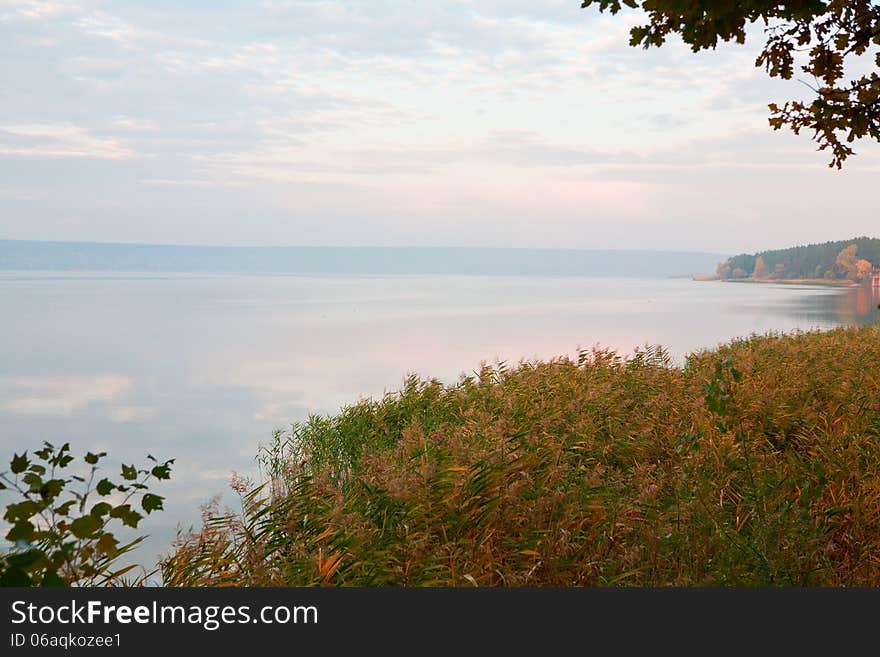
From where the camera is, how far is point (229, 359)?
34.8 metres

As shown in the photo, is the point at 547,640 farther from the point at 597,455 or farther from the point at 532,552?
the point at 597,455

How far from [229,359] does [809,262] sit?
131694 mm

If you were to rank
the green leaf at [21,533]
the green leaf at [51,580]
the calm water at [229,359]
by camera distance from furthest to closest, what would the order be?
the calm water at [229,359]
the green leaf at [51,580]
the green leaf at [21,533]

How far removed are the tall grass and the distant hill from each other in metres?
120

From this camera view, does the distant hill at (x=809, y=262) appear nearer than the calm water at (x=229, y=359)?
No

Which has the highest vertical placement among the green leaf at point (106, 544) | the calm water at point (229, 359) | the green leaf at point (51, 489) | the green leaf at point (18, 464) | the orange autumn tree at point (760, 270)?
the orange autumn tree at point (760, 270)

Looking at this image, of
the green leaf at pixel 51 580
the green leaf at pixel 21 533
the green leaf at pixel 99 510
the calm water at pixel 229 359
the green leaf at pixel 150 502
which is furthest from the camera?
the calm water at pixel 229 359

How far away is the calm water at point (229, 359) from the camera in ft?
62.8

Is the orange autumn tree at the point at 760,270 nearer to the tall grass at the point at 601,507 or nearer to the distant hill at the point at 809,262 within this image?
the distant hill at the point at 809,262

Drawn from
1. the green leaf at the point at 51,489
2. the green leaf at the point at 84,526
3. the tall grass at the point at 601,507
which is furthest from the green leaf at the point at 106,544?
the tall grass at the point at 601,507

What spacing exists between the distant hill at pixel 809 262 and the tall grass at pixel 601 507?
120 metres

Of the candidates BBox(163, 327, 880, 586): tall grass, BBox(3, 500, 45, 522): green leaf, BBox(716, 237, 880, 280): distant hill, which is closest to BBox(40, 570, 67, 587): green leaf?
BBox(3, 500, 45, 522): green leaf

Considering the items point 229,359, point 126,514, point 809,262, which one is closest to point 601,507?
point 126,514

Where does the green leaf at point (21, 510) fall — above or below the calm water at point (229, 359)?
above
